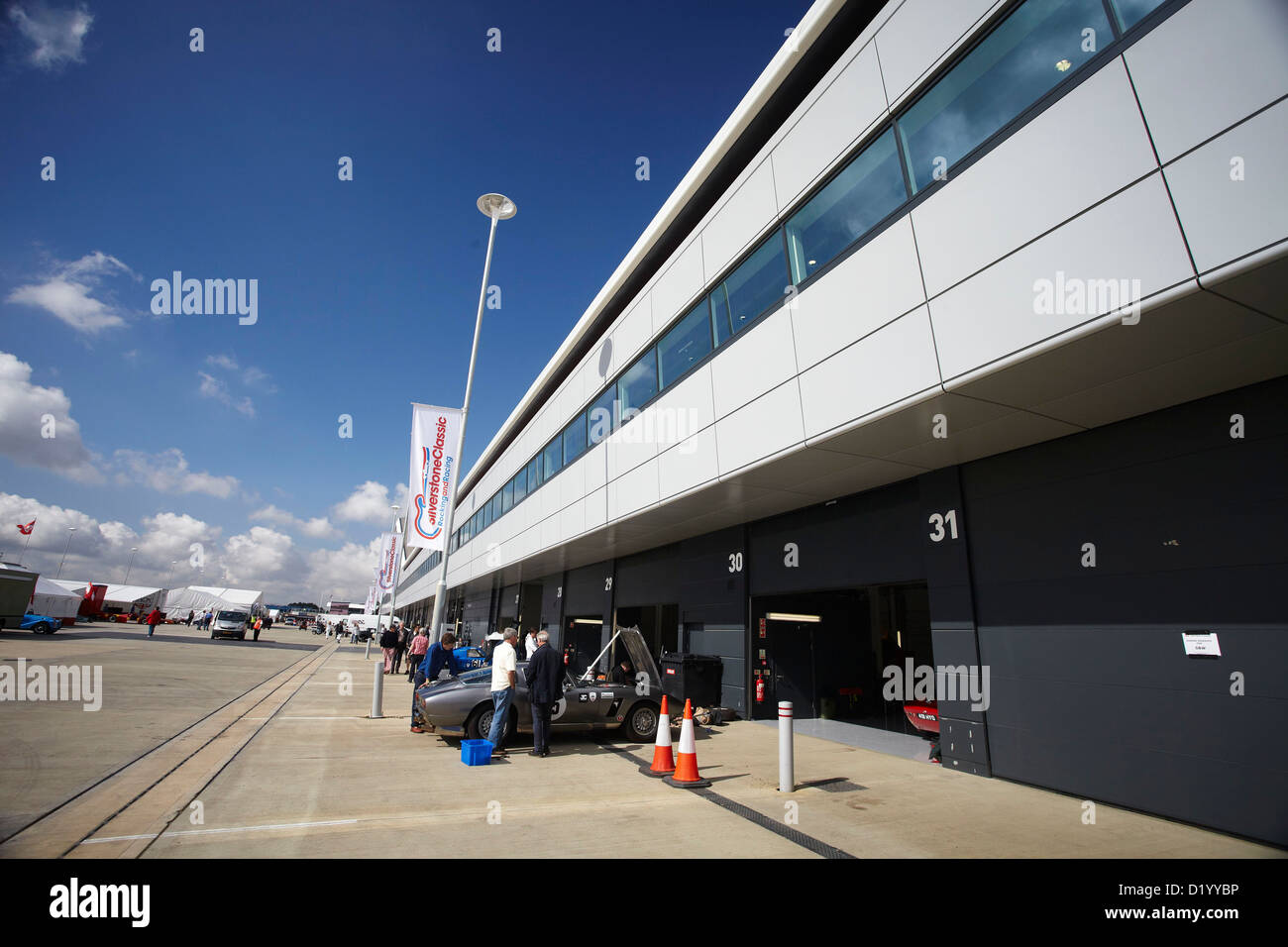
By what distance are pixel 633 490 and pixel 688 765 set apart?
736cm

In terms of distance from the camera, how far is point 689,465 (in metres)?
11.3

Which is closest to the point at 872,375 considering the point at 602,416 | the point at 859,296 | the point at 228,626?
the point at 859,296

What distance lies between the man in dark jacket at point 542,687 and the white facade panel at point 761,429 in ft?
13.7

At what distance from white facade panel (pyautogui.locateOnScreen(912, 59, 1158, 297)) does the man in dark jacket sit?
693cm

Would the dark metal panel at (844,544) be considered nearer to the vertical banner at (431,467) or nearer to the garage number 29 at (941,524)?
the garage number 29 at (941,524)

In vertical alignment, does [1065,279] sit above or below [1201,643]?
above

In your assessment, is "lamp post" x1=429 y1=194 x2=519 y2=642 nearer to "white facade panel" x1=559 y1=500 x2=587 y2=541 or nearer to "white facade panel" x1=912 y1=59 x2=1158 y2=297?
"white facade panel" x1=559 y1=500 x2=587 y2=541

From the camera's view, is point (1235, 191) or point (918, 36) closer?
point (1235, 191)

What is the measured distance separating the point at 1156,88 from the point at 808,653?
11.0 m

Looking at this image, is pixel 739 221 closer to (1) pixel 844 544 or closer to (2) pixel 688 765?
(1) pixel 844 544

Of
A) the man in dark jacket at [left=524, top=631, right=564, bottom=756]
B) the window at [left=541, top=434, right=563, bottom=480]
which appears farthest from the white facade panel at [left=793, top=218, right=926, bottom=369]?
the window at [left=541, top=434, right=563, bottom=480]

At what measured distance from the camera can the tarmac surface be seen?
4.56 m
